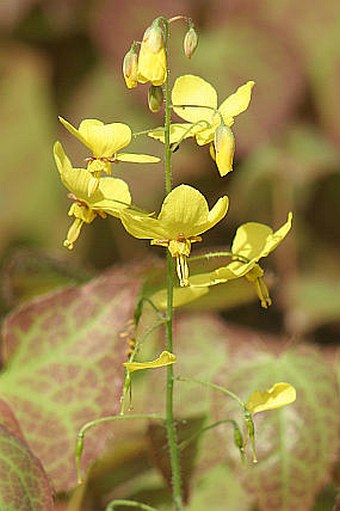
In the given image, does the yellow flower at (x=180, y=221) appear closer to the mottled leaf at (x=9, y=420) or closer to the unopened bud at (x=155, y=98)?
the unopened bud at (x=155, y=98)

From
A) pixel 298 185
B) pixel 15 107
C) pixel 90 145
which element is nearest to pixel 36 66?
pixel 15 107

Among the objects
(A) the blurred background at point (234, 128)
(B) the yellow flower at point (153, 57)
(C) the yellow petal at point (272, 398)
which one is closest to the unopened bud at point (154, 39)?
(B) the yellow flower at point (153, 57)

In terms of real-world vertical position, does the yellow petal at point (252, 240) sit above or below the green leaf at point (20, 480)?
above

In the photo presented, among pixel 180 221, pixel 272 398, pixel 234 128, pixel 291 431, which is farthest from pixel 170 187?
pixel 234 128

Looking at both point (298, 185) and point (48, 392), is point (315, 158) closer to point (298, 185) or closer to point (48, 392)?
point (298, 185)

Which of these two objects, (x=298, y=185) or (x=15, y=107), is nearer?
(x=298, y=185)

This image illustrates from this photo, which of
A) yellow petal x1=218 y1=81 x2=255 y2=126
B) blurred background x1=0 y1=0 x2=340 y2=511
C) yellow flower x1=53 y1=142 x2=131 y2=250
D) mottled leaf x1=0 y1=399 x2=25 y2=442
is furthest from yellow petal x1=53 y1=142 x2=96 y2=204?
blurred background x1=0 y1=0 x2=340 y2=511
